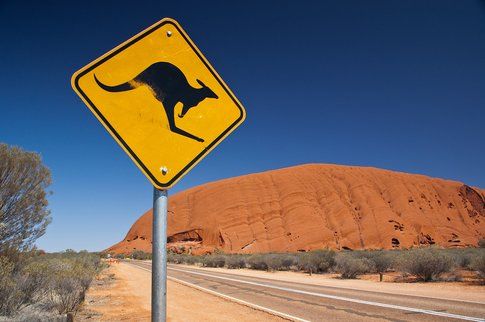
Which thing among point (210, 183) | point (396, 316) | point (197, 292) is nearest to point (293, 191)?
point (210, 183)

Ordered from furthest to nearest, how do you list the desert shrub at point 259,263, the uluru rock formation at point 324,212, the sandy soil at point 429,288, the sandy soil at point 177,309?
the uluru rock formation at point 324,212, the desert shrub at point 259,263, the sandy soil at point 429,288, the sandy soil at point 177,309

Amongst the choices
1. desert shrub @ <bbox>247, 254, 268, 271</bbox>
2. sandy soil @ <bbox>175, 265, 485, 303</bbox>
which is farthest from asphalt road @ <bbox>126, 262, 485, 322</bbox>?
desert shrub @ <bbox>247, 254, 268, 271</bbox>

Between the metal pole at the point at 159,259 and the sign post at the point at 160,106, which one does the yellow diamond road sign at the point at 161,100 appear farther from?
the metal pole at the point at 159,259

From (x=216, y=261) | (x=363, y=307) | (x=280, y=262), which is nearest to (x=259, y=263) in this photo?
(x=280, y=262)

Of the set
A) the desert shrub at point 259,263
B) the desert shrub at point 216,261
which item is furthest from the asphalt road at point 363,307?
the desert shrub at point 216,261

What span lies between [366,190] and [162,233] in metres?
85.1

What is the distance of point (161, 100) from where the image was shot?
205 cm

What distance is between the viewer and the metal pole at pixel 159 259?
1.80 m

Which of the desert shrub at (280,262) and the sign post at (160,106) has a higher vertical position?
the sign post at (160,106)

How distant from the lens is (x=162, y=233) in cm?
188

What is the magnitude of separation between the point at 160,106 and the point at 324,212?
7904cm

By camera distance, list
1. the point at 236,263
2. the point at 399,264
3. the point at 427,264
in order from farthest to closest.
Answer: the point at 236,263
the point at 399,264
the point at 427,264

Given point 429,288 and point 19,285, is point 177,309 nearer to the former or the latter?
point 19,285

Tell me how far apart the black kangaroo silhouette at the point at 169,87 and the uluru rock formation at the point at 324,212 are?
228 ft
